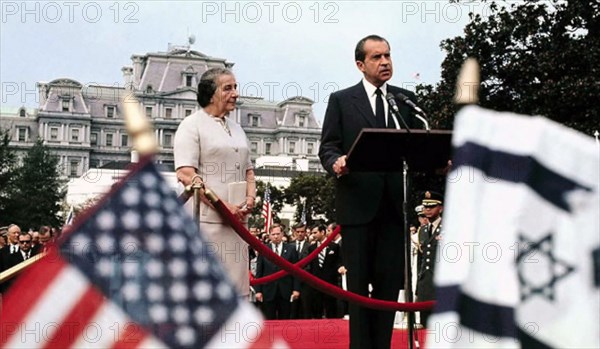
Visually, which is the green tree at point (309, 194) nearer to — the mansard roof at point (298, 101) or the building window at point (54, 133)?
the mansard roof at point (298, 101)

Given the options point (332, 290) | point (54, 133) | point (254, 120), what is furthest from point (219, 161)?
point (254, 120)

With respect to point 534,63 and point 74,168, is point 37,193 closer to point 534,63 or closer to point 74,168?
point 74,168

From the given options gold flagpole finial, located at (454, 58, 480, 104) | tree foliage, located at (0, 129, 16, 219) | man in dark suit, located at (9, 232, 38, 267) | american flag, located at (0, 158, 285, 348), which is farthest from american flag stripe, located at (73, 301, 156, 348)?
tree foliage, located at (0, 129, 16, 219)

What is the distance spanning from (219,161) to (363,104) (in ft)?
3.23

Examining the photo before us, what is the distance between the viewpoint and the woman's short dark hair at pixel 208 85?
18.2 feet

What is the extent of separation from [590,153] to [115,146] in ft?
409

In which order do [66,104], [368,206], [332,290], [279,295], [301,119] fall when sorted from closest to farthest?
[332,290] < [368,206] < [279,295] < [66,104] < [301,119]

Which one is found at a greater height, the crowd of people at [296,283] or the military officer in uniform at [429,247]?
the military officer in uniform at [429,247]

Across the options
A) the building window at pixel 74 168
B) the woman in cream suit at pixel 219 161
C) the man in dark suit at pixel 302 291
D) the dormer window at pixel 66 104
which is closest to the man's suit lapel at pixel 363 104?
the woman in cream suit at pixel 219 161

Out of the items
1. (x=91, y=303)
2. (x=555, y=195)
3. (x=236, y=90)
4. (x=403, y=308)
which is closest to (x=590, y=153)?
(x=555, y=195)

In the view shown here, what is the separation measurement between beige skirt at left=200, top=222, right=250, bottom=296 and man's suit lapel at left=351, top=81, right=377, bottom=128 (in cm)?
108

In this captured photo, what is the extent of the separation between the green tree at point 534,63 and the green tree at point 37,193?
41.3m

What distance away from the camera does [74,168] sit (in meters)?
119

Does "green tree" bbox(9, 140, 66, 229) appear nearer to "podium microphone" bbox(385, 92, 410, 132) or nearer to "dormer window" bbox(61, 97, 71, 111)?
"dormer window" bbox(61, 97, 71, 111)
